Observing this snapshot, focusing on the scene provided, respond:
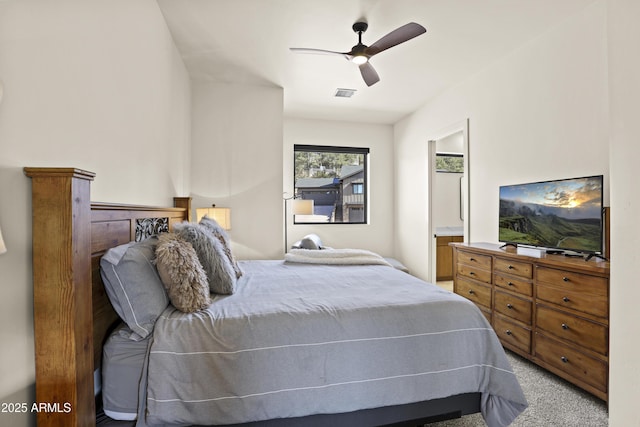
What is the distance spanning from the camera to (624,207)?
58 cm

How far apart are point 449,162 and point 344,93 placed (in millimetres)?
2897

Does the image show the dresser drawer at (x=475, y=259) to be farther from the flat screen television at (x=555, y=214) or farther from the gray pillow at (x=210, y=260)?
the gray pillow at (x=210, y=260)

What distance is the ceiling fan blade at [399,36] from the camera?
7.28ft

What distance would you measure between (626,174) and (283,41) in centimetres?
290

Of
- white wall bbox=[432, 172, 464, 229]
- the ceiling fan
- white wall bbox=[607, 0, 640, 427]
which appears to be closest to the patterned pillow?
the ceiling fan

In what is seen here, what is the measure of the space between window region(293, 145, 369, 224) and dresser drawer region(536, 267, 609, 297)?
129 inches

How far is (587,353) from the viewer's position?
1996 mm

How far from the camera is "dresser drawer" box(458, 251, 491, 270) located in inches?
112

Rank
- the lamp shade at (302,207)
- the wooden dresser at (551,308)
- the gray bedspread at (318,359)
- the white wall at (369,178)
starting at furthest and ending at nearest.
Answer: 1. the white wall at (369,178)
2. the lamp shade at (302,207)
3. the wooden dresser at (551,308)
4. the gray bedspread at (318,359)

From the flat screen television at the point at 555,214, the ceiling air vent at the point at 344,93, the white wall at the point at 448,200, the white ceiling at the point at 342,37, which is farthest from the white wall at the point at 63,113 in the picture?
the white wall at the point at 448,200

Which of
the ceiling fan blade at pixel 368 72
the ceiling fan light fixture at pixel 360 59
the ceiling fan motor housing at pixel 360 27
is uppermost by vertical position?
the ceiling fan motor housing at pixel 360 27

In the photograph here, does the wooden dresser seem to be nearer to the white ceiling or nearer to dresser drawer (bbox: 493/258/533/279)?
dresser drawer (bbox: 493/258/533/279)

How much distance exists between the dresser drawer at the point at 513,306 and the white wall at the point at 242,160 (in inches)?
95.3

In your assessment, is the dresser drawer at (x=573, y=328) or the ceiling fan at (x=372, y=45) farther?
the ceiling fan at (x=372, y=45)
